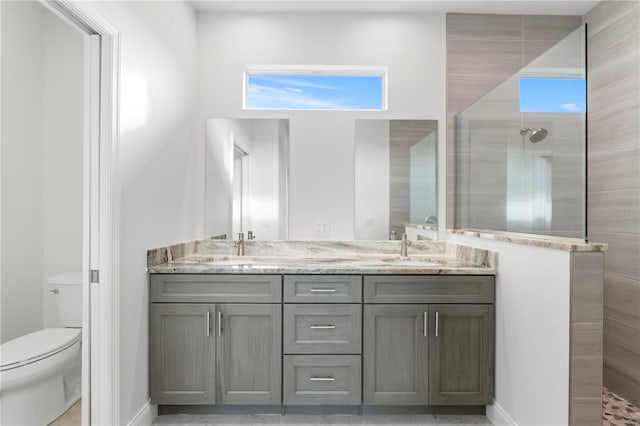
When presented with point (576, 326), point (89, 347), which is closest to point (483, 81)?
point (576, 326)

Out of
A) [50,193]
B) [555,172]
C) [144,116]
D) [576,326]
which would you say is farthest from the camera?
[50,193]

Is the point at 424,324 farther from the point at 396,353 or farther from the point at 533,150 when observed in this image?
the point at 533,150

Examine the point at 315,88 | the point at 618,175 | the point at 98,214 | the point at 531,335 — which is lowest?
the point at 531,335

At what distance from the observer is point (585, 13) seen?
264 centimetres

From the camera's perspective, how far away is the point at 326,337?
2.08m

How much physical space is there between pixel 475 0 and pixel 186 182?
2268mm

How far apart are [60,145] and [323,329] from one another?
1.93 m

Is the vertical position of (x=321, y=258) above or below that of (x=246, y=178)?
below

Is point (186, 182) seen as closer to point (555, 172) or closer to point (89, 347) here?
point (89, 347)


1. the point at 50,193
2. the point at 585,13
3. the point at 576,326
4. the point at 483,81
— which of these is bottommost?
the point at 576,326

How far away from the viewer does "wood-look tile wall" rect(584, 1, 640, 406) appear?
221 cm

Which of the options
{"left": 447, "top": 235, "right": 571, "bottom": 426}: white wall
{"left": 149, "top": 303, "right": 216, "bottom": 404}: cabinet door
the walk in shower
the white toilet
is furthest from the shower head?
the white toilet

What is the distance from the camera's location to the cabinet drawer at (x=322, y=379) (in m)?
2.07

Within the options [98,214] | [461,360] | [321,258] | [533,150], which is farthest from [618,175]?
[98,214]
